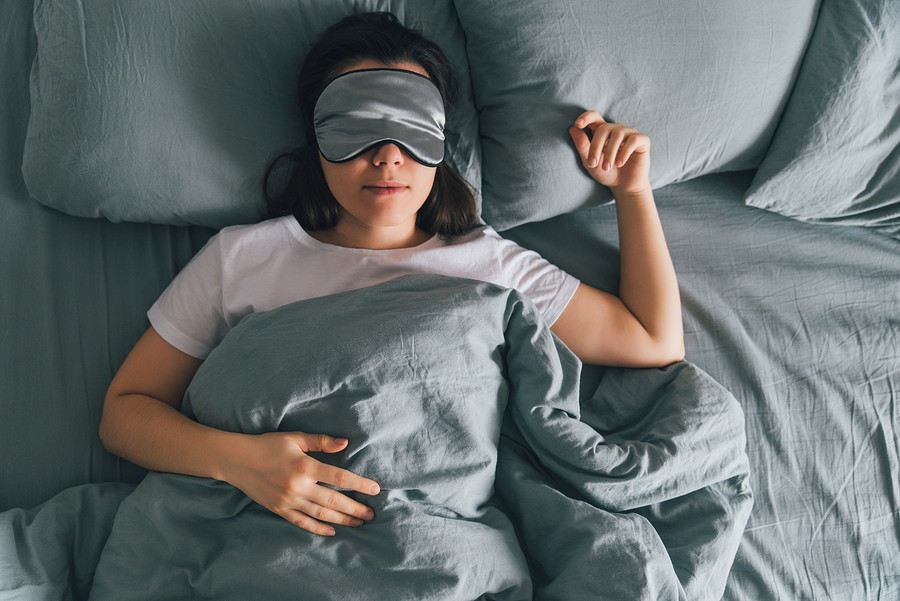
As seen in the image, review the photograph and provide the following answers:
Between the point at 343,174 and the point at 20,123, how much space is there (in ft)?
1.82

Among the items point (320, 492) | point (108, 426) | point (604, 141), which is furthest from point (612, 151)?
point (108, 426)

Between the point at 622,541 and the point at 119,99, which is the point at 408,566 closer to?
the point at 622,541

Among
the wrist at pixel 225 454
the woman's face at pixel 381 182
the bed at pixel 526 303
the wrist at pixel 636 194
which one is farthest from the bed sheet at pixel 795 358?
the wrist at pixel 225 454

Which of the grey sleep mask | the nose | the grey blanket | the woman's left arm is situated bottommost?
the grey blanket

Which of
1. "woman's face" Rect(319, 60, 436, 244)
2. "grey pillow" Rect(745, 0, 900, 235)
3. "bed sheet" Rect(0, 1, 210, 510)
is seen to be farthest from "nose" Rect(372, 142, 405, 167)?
"grey pillow" Rect(745, 0, 900, 235)

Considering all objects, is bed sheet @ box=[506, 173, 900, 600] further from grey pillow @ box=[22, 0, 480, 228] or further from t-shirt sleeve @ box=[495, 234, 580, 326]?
grey pillow @ box=[22, 0, 480, 228]

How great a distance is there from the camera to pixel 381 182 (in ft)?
3.11

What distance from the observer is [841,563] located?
105 cm

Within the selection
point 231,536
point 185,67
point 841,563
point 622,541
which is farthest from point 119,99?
point 841,563

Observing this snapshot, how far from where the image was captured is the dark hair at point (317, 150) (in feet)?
3.19

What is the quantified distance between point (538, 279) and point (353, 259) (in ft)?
0.97

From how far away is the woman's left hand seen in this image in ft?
3.37

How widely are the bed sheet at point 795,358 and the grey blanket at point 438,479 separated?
0.17 metres

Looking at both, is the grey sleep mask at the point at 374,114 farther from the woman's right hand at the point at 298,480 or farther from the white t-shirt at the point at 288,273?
the woman's right hand at the point at 298,480
